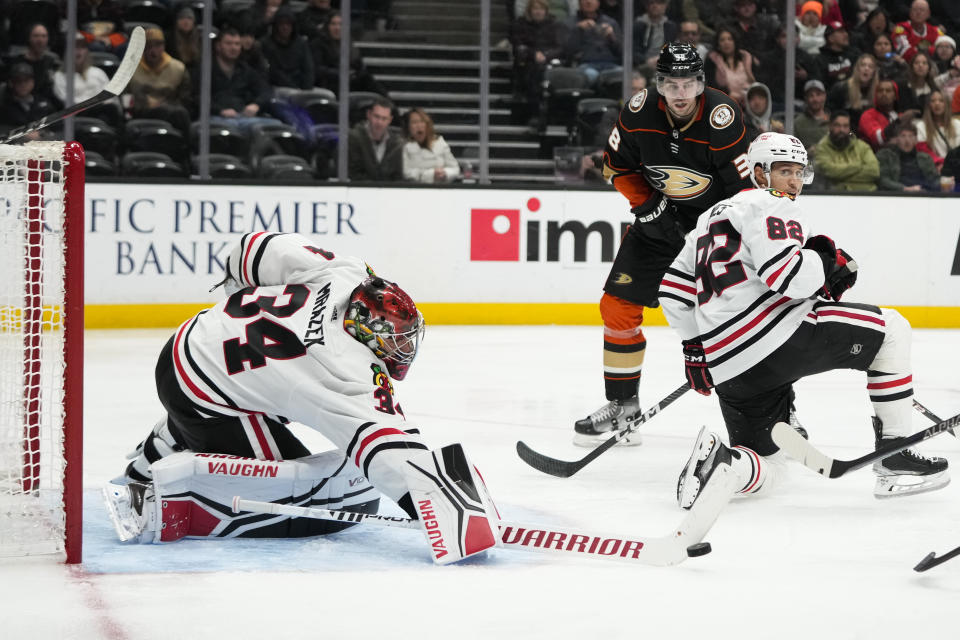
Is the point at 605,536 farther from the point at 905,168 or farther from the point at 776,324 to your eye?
the point at 905,168

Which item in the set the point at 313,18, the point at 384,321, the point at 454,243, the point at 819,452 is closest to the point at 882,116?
the point at 454,243

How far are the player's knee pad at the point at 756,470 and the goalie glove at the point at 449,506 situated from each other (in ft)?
2.02

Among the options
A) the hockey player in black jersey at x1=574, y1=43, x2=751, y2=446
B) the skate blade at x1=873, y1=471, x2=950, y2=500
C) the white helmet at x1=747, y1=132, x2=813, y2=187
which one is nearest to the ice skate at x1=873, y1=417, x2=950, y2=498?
the skate blade at x1=873, y1=471, x2=950, y2=500

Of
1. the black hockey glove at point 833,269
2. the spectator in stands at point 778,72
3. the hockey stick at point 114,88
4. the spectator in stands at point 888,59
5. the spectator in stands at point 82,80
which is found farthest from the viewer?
the spectator in stands at point 888,59

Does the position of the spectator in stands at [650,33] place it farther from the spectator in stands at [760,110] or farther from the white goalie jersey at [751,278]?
the white goalie jersey at [751,278]

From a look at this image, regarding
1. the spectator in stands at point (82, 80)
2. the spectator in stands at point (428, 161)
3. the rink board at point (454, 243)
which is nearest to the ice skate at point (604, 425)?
the rink board at point (454, 243)

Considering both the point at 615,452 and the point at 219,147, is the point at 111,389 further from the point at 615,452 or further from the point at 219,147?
the point at 219,147

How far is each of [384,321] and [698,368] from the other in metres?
1.05

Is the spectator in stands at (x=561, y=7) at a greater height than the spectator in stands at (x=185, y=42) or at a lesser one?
greater

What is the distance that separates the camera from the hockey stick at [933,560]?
2332 mm

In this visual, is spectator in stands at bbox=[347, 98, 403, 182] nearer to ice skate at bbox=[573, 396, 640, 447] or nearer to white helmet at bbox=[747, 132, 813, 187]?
ice skate at bbox=[573, 396, 640, 447]

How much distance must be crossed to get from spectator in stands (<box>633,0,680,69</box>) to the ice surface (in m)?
3.82

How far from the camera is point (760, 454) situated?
3.18m

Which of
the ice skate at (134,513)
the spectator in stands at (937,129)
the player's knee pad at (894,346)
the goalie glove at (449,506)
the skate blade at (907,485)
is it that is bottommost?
the skate blade at (907,485)
